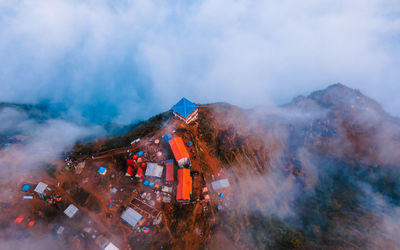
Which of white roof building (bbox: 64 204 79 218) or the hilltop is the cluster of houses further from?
the hilltop

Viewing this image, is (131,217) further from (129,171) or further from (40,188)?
(40,188)

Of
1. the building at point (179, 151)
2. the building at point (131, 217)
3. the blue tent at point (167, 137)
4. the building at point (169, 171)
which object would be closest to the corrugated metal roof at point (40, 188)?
the building at point (131, 217)

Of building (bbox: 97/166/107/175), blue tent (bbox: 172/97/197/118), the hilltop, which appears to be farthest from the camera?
blue tent (bbox: 172/97/197/118)

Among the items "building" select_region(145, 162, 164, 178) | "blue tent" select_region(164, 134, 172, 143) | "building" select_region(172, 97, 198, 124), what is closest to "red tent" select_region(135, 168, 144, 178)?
"building" select_region(145, 162, 164, 178)

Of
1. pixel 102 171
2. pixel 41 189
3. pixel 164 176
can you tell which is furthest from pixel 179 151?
pixel 41 189

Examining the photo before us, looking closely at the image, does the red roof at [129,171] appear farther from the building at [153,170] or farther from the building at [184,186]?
the building at [184,186]
